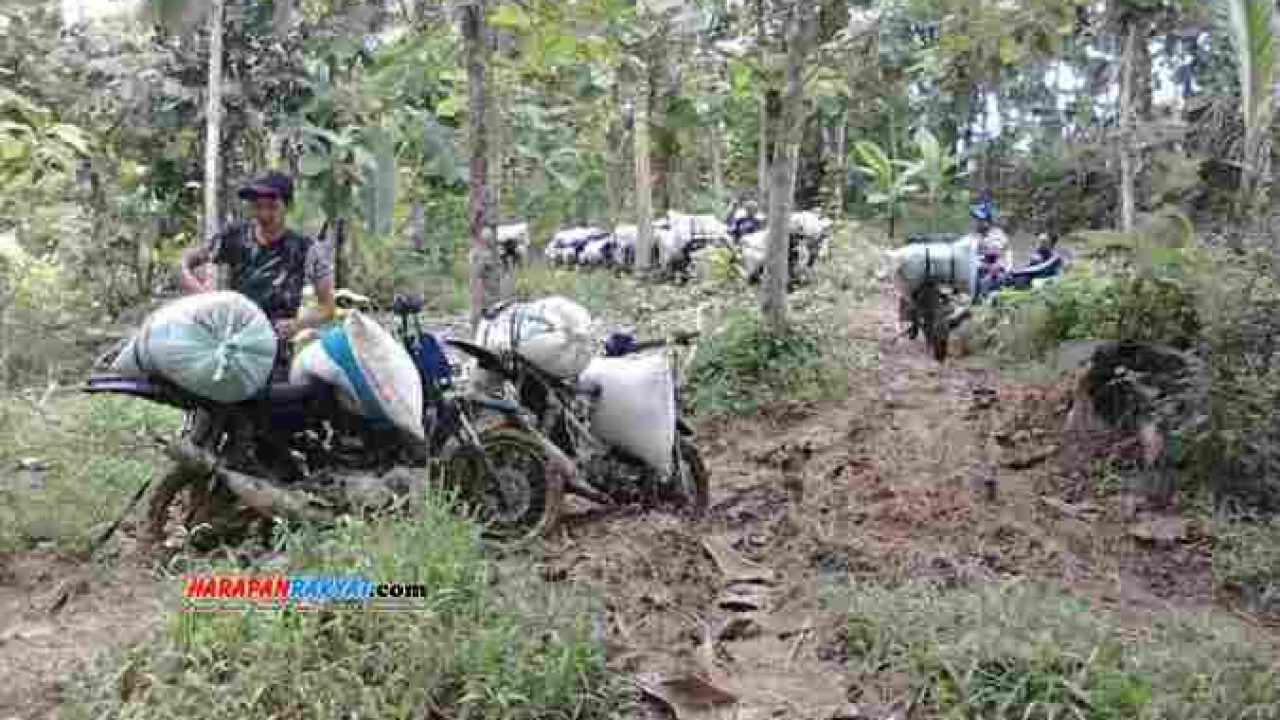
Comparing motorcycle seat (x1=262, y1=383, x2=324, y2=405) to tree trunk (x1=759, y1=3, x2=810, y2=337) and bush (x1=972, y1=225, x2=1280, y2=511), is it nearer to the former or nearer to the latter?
bush (x1=972, y1=225, x2=1280, y2=511)

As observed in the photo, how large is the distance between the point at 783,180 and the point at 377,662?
19.1 feet

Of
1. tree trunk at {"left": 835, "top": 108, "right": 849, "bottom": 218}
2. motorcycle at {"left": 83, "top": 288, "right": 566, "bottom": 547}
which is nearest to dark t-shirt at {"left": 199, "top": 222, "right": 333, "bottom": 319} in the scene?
motorcycle at {"left": 83, "top": 288, "right": 566, "bottom": 547}

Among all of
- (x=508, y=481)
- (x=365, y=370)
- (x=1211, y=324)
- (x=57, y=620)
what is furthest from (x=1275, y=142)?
(x=57, y=620)

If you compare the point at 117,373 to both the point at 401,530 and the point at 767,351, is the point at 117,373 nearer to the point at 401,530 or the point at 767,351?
the point at 401,530

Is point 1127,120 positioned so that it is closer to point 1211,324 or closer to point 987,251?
point 987,251

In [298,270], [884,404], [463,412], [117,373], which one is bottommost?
[884,404]

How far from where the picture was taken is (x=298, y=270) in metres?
4.93

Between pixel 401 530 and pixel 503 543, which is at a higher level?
pixel 401 530

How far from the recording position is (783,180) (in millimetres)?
8141

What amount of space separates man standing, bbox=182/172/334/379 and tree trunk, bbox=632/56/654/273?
21.8 ft

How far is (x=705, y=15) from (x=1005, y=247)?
6.49m

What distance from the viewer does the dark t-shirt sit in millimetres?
4902

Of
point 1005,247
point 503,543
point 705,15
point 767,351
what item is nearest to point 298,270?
point 503,543

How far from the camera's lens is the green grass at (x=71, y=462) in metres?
4.59
